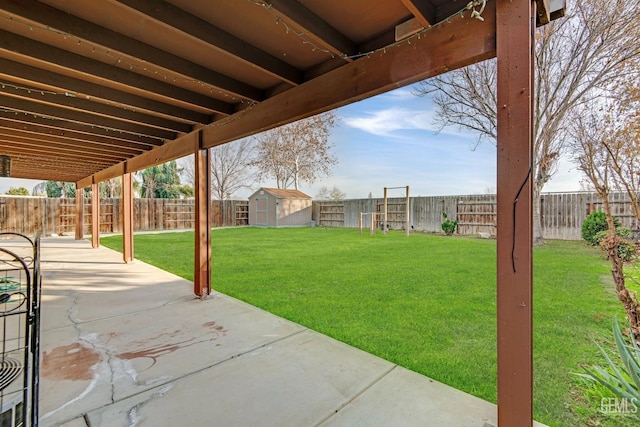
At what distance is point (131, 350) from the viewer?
2.44 meters

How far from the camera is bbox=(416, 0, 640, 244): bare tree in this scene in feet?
22.0

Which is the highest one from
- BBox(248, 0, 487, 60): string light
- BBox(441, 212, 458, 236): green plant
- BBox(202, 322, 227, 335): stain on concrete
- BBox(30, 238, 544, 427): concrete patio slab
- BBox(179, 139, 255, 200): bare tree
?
BBox(179, 139, 255, 200): bare tree

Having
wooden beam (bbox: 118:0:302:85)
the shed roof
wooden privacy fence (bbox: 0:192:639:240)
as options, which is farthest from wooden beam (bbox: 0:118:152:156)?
the shed roof

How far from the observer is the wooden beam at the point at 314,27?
1.59 meters

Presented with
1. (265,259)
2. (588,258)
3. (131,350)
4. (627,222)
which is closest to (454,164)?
(627,222)

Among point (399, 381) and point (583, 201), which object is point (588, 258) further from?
point (399, 381)

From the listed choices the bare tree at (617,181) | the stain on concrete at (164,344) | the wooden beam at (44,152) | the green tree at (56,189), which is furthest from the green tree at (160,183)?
the bare tree at (617,181)

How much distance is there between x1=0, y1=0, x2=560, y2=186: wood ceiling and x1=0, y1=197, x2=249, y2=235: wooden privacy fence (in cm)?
1086

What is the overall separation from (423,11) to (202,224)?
342 cm

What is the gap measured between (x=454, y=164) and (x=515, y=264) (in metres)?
13.8

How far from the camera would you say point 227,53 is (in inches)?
78.2

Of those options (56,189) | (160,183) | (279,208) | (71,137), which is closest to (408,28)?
(71,137)

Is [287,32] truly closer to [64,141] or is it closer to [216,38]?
[216,38]

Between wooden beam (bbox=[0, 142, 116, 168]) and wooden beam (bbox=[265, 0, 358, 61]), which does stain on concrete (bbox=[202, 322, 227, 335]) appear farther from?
wooden beam (bbox=[0, 142, 116, 168])
